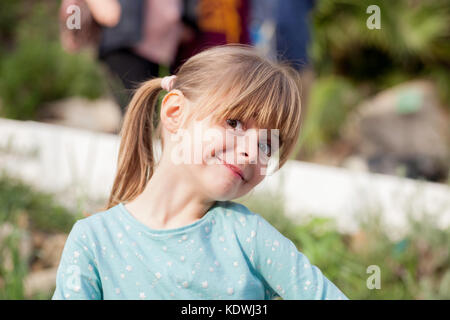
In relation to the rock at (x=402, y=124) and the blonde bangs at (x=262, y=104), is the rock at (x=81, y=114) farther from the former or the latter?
the blonde bangs at (x=262, y=104)

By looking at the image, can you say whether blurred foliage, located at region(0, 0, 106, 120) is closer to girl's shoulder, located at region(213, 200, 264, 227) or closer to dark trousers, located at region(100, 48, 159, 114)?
dark trousers, located at region(100, 48, 159, 114)

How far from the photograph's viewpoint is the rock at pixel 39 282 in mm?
2109

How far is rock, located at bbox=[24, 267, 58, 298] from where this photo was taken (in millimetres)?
2109

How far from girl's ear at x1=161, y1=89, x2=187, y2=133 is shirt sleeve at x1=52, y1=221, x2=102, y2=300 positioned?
26cm

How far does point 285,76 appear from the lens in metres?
1.11

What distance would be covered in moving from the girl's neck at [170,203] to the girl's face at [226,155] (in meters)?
0.06

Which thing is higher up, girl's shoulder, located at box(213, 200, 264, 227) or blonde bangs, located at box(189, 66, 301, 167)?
Result: blonde bangs, located at box(189, 66, 301, 167)

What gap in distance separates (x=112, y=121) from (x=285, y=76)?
17.7ft

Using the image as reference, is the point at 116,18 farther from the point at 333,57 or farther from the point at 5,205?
the point at 333,57

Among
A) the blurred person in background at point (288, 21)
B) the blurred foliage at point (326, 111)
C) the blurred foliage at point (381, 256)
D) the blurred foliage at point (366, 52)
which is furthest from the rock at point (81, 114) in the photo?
the blurred foliage at point (381, 256)

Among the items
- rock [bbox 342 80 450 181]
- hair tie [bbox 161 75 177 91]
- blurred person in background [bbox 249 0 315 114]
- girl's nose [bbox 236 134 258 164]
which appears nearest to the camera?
girl's nose [bbox 236 134 258 164]

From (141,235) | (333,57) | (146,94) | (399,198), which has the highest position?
(333,57)

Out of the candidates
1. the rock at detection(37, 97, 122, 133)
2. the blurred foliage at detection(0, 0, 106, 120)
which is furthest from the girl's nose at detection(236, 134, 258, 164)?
the blurred foliage at detection(0, 0, 106, 120)
